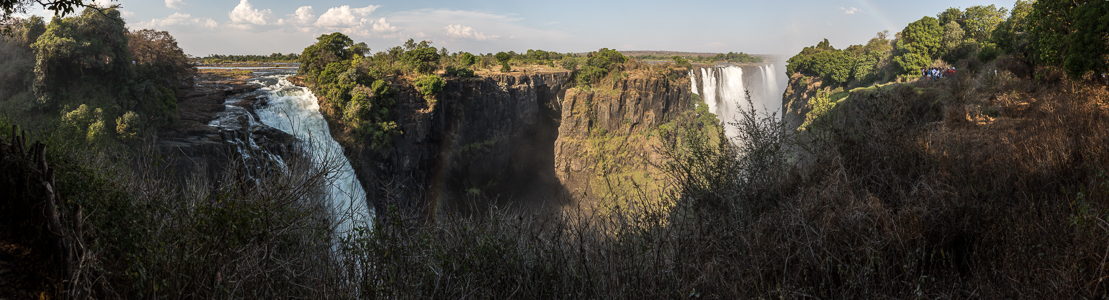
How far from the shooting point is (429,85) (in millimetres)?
27875

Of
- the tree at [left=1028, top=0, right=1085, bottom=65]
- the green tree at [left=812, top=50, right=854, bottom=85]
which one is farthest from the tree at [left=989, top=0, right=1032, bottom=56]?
the green tree at [left=812, top=50, right=854, bottom=85]

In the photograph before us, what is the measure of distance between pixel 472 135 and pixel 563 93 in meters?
12.3

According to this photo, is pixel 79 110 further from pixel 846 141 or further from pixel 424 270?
pixel 846 141

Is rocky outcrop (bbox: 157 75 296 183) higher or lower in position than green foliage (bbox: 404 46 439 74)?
lower

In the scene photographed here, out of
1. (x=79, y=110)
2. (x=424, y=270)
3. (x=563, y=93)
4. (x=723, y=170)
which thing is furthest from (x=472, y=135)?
(x=424, y=270)

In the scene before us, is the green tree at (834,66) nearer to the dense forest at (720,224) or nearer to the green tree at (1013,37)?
the green tree at (1013,37)

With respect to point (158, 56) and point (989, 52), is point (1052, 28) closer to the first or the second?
point (989, 52)

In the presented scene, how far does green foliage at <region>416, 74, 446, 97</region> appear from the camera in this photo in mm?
27859

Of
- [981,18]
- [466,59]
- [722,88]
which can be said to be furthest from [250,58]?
[981,18]

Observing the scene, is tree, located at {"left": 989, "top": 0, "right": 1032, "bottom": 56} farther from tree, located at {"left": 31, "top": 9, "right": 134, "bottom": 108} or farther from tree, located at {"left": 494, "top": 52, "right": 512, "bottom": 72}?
tree, located at {"left": 494, "top": 52, "right": 512, "bottom": 72}

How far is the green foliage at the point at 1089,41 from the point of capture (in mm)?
9289

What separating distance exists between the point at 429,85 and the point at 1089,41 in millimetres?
26484

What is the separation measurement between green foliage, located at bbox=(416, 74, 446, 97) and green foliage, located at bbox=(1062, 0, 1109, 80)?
85.3ft

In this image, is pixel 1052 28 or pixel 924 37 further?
pixel 924 37
